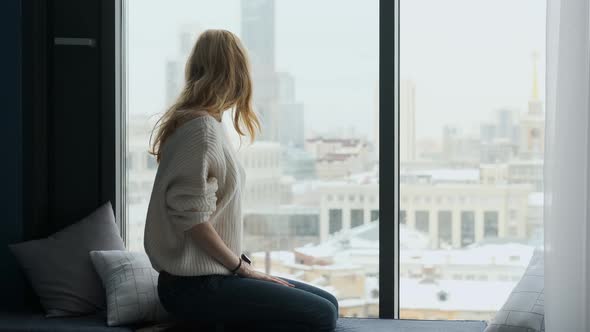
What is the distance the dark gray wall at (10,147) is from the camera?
347 centimetres

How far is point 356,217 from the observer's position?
3492 millimetres

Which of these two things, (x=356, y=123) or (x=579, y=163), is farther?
(x=356, y=123)

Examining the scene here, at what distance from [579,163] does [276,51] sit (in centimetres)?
139

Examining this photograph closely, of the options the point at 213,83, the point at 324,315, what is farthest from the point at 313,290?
the point at 213,83

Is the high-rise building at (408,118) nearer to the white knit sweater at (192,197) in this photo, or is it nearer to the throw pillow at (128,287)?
the white knit sweater at (192,197)

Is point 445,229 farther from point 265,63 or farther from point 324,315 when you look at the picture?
point 265,63

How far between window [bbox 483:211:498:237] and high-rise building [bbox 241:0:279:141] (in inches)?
37.9

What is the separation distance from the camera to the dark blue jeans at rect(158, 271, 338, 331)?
8.99ft

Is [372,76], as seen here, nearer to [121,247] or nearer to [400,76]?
[400,76]

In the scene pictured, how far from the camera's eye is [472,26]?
3395 millimetres

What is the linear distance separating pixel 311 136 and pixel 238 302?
100cm

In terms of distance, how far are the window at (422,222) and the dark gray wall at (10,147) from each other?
1.73 meters

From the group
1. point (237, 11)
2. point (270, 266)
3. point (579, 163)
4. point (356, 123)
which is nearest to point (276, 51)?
point (237, 11)

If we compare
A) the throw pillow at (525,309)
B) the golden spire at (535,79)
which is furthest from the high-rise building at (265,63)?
the throw pillow at (525,309)
